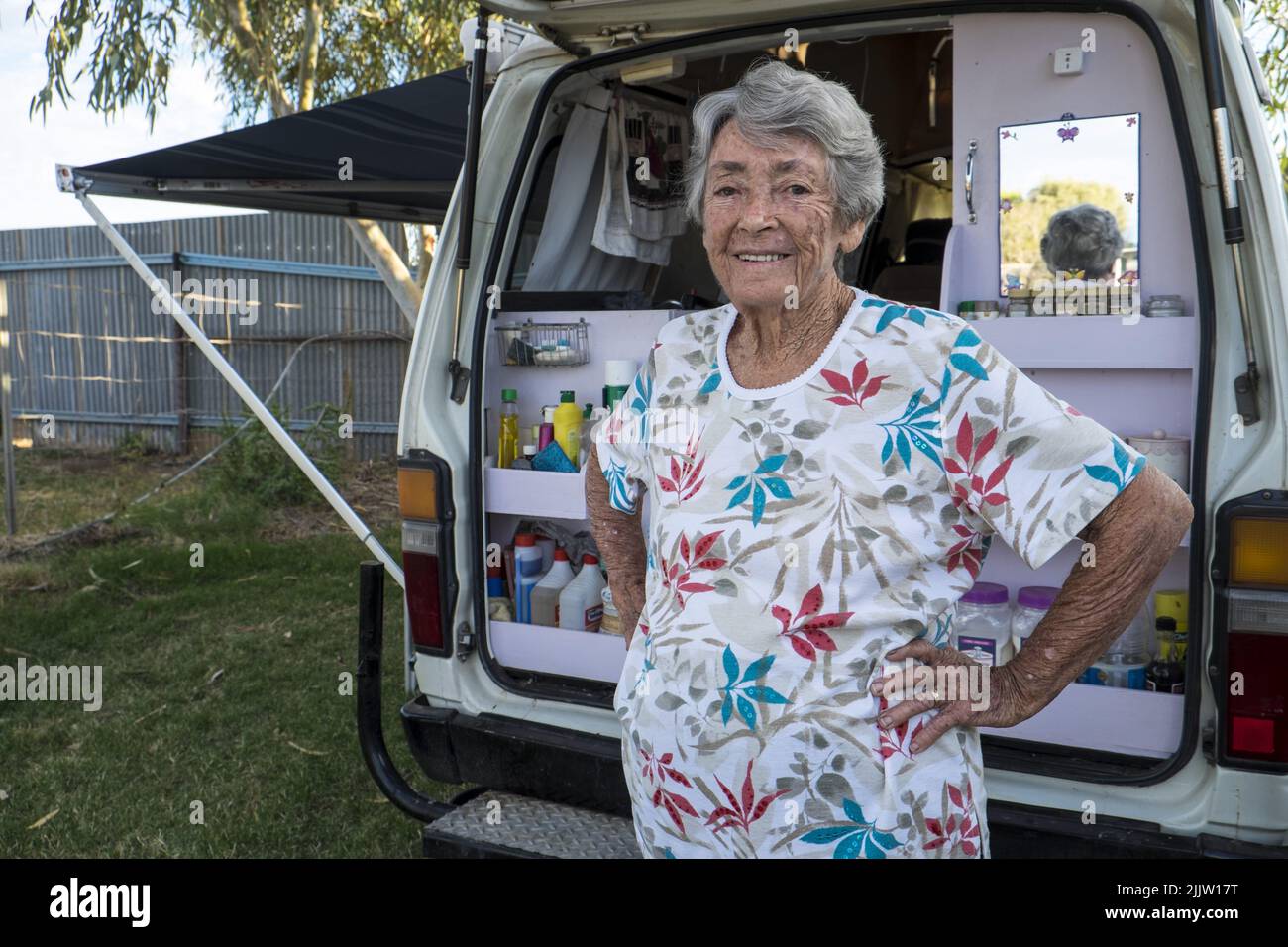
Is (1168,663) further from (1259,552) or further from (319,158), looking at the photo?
(319,158)

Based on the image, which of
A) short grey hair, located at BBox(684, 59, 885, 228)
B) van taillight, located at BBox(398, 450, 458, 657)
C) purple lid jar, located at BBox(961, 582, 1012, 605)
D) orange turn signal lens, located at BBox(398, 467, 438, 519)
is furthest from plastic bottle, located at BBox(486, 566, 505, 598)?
short grey hair, located at BBox(684, 59, 885, 228)

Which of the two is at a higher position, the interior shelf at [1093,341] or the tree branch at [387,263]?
the tree branch at [387,263]

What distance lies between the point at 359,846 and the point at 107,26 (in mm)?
8124

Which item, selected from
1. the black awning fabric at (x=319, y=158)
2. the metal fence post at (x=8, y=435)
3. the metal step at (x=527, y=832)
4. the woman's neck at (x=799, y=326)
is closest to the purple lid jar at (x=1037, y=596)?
the woman's neck at (x=799, y=326)

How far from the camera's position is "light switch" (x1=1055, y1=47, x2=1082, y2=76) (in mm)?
2295

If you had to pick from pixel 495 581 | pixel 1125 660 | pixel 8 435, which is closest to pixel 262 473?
pixel 8 435

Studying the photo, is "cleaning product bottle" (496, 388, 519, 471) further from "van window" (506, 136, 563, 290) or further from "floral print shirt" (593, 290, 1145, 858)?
"floral print shirt" (593, 290, 1145, 858)

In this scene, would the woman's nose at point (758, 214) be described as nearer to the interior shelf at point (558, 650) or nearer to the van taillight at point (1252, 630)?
the van taillight at point (1252, 630)

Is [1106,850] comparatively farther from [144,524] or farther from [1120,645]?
[144,524]

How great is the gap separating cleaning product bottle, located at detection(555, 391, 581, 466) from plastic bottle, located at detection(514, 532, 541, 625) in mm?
283

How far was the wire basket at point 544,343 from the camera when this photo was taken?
3.00 meters

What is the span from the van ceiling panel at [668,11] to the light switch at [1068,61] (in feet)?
1.03
